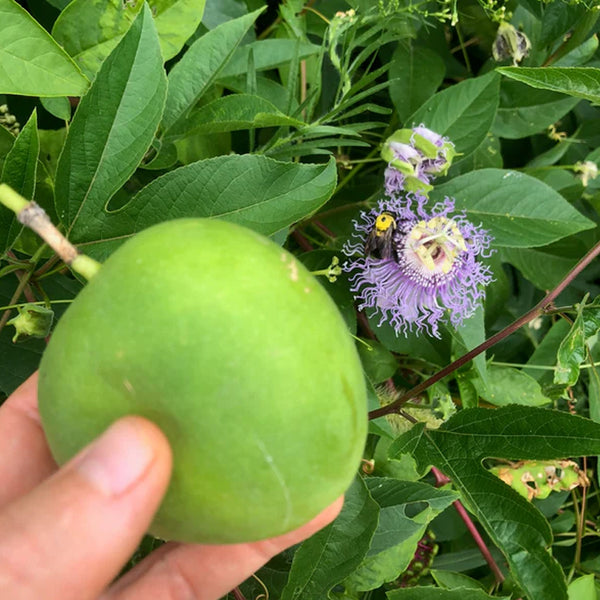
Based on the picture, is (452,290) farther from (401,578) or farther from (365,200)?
(401,578)

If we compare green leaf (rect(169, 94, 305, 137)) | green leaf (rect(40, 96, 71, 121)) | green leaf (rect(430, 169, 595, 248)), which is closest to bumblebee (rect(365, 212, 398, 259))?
green leaf (rect(430, 169, 595, 248))

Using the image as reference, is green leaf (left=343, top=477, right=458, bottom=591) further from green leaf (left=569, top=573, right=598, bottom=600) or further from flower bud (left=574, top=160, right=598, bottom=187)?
flower bud (left=574, top=160, right=598, bottom=187)

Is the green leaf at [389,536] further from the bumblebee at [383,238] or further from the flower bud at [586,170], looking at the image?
the flower bud at [586,170]

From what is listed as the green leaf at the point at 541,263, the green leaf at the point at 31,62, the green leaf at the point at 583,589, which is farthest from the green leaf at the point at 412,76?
the green leaf at the point at 583,589

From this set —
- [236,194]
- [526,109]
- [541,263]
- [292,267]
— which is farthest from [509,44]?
[292,267]

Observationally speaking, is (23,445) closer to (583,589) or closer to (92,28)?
(92,28)
